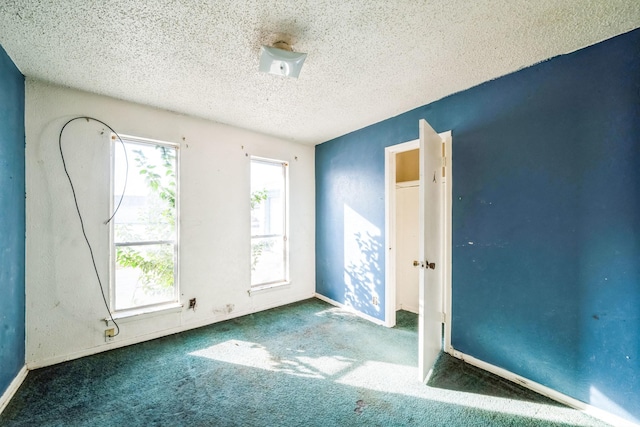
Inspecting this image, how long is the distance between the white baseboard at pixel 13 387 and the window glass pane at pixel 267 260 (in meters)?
2.11

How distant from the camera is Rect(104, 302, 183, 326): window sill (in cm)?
257

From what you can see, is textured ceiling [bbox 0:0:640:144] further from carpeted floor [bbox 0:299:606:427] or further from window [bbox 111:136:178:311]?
carpeted floor [bbox 0:299:606:427]

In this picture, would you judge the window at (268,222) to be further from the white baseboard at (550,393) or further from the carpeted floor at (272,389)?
the white baseboard at (550,393)

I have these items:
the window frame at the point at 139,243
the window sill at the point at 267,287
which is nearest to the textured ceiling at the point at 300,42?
the window frame at the point at 139,243

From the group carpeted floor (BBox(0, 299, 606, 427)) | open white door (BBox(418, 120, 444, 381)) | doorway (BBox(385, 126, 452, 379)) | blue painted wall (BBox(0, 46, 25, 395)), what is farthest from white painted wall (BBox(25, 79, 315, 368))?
open white door (BBox(418, 120, 444, 381))

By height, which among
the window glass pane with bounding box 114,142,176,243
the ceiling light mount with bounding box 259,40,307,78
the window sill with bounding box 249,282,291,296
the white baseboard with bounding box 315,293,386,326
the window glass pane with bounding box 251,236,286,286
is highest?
the ceiling light mount with bounding box 259,40,307,78

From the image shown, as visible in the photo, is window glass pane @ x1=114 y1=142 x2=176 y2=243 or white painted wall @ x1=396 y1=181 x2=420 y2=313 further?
white painted wall @ x1=396 y1=181 x2=420 y2=313

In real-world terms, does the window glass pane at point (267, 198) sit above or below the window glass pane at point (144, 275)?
above

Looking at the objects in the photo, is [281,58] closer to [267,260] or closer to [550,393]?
[267,260]

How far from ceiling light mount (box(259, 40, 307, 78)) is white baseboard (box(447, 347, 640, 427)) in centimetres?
280

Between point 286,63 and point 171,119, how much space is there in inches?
72.2

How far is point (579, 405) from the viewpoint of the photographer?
5.74 ft

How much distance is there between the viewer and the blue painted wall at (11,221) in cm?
181

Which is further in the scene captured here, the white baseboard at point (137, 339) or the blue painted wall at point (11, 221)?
the white baseboard at point (137, 339)
